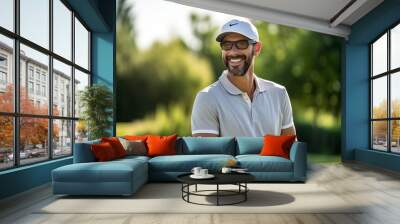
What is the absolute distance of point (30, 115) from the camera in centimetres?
576

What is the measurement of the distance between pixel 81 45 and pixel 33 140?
10.4ft

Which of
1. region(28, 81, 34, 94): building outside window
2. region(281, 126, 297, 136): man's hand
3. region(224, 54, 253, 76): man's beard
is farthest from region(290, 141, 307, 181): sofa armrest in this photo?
region(28, 81, 34, 94): building outside window

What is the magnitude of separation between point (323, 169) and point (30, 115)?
18.3ft

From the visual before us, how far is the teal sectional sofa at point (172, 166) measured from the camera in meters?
4.92

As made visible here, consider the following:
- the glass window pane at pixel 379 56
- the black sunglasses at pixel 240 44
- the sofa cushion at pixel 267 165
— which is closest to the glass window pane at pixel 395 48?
the glass window pane at pixel 379 56

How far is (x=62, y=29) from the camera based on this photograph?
7.26 metres

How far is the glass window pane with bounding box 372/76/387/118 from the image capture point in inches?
353

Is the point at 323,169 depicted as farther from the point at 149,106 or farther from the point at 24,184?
the point at 24,184

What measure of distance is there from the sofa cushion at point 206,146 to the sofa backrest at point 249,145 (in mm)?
100

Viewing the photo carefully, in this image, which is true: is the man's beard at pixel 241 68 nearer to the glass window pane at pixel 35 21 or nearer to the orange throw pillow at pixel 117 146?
the orange throw pillow at pixel 117 146

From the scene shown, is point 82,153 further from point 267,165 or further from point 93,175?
point 267,165

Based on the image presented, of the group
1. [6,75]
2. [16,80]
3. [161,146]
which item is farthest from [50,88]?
[161,146]

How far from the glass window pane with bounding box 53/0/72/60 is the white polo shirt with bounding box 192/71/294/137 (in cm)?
286

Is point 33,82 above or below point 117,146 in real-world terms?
above
